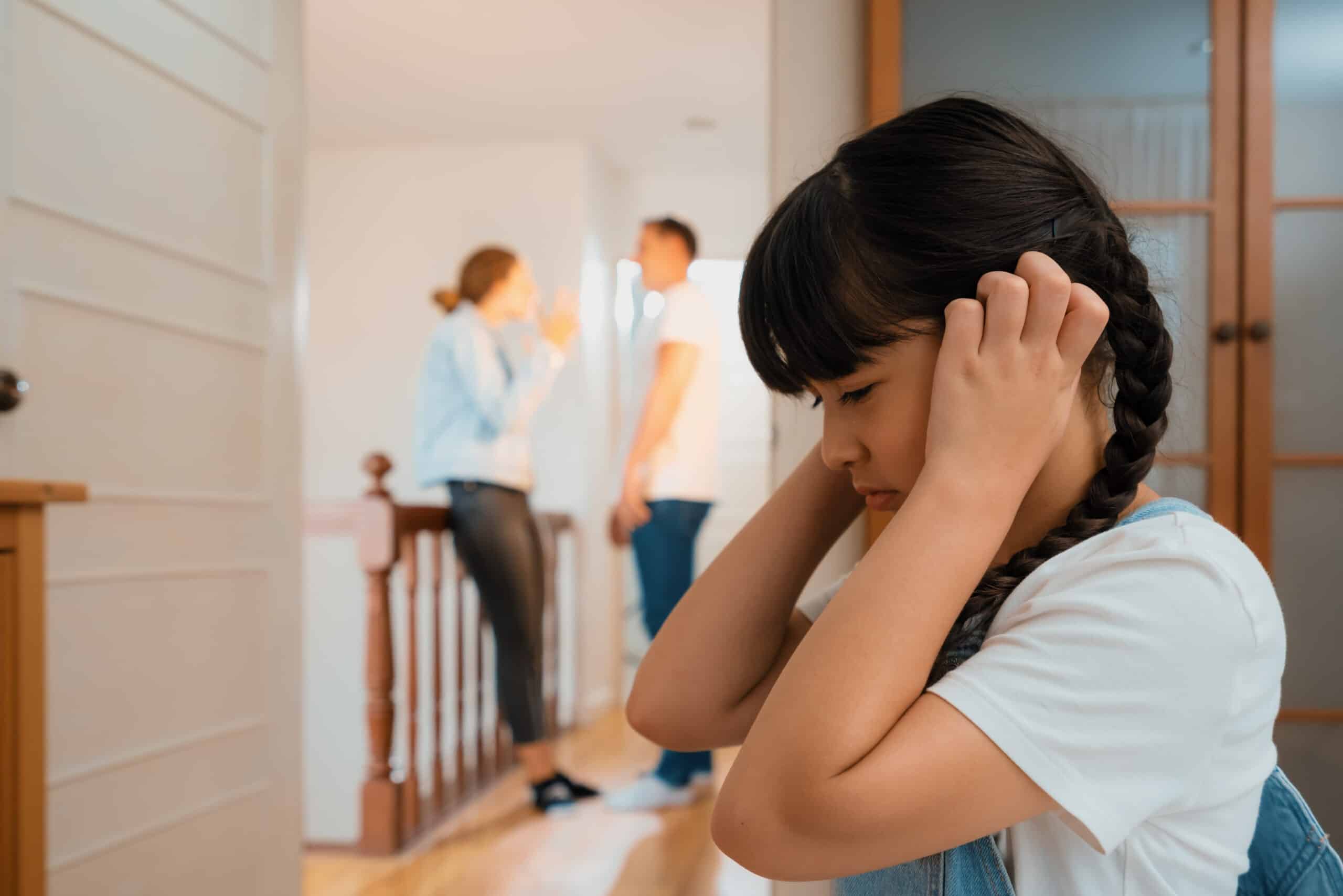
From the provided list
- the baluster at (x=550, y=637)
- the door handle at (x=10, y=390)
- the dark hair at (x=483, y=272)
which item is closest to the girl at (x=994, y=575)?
the door handle at (x=10, y=390)

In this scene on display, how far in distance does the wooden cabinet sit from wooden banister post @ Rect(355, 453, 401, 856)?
1847 mm

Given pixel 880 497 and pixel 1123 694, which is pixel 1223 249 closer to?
pixel 880 497

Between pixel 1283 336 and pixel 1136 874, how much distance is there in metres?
1.25

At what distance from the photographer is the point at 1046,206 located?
67cm

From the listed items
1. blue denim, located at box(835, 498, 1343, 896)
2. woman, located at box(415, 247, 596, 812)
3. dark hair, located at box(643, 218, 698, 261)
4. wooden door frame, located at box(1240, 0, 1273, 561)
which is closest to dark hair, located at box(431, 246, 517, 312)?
woman, located at box(415, 247, 596, 812)

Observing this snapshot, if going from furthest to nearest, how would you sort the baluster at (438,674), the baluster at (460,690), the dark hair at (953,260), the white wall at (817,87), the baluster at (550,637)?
the baluster at (550,637) → the baluster at (460,690) → the baluster at (438,674) → the white wall at (817,87) → the dark hair at (953,260)

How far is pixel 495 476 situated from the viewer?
10.1ft

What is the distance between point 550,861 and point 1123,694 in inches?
93.3

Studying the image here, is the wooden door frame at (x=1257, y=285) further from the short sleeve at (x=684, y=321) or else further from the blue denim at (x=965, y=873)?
the short sleeve at (x=684, y=321)

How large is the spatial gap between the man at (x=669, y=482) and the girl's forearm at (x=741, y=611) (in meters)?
2.21

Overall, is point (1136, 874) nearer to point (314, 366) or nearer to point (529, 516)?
point (529, 516)

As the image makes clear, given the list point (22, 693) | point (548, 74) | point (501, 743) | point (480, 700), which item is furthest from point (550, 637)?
point (22, 693)

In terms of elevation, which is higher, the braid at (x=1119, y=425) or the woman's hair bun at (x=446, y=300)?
the woman's hair bun at (x=446, y=300)

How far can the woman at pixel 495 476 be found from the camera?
10.1 feet
